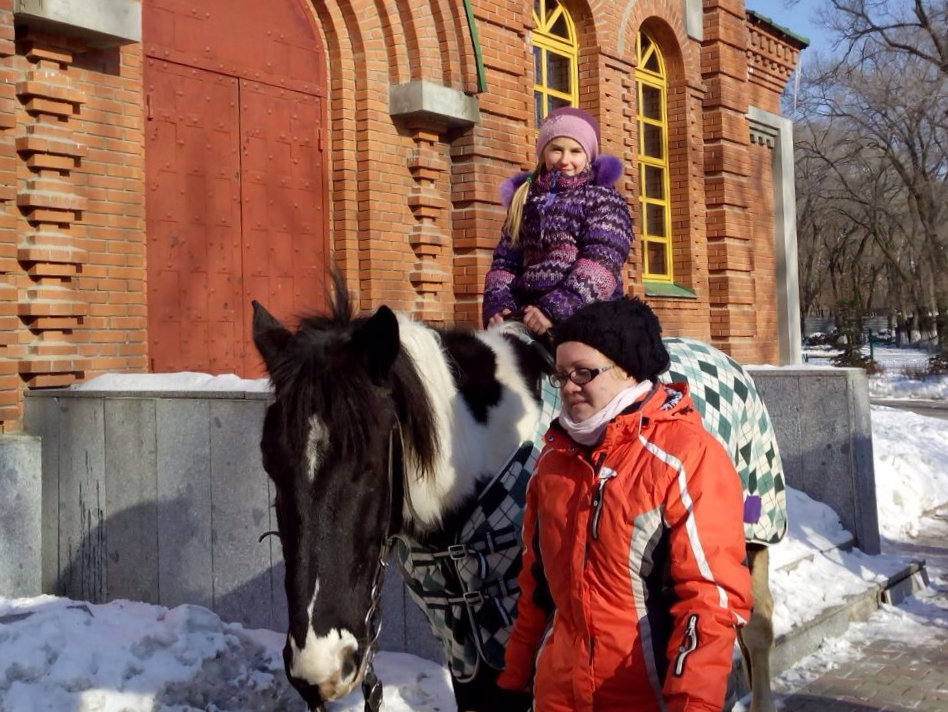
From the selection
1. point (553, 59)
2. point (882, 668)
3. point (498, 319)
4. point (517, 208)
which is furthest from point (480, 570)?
point (553, 59)

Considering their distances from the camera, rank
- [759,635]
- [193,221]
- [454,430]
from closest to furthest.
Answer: [454,430], [759,635], [193,221]

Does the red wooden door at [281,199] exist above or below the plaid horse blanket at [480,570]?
above

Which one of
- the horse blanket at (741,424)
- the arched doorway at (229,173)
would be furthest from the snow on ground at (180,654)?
the horse blanket at (741,424)

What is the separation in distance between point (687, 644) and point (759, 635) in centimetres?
265

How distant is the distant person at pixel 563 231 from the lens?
360 centimetres

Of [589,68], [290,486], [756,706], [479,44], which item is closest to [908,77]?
[589,68]

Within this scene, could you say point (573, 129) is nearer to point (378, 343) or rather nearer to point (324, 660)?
point (378, 343)

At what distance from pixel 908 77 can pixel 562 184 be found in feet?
130

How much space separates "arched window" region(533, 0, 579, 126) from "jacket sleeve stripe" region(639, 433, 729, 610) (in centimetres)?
936

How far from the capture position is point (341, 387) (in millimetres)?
2496

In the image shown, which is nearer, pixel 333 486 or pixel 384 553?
pixel 333 486

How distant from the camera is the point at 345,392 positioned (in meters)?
2.49

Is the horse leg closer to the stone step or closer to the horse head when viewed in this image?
the stone step

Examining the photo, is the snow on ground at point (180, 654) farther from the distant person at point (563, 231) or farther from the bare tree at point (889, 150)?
the bare tree at point (889, 150)
